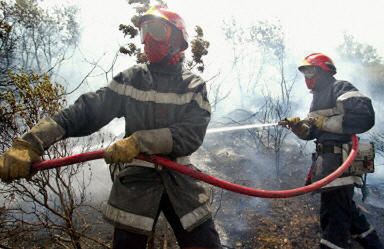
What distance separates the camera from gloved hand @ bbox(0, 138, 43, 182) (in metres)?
2.07

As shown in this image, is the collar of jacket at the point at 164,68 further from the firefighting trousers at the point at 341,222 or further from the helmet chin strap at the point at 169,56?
the firefighting trousers at the point at 341,222

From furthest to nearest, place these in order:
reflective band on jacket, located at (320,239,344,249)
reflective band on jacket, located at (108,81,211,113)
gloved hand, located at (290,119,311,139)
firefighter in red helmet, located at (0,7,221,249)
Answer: gloved hand, located at (290,119,311,139), reflective band on jacket, located at (320,239,344,249), reflective band on jacket, located at (108,81,211,113), firefighter in red helmet, located at (0,7,221,249)

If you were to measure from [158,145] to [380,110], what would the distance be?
21.6m

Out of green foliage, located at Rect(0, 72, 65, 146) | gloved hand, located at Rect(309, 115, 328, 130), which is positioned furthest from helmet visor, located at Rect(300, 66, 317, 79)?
green foliage, located at Rect(0, 72, 65, 146)

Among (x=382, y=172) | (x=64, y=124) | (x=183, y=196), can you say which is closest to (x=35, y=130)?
(x=64, y=124)

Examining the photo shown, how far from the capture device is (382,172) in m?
12.1

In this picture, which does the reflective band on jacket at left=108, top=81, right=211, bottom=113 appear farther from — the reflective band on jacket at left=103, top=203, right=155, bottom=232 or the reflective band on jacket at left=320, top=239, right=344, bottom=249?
the reflective band on jacket at left=320, top=239, right=344, bottom=249

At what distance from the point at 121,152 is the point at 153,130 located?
0.87ft

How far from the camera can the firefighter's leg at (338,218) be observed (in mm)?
4051

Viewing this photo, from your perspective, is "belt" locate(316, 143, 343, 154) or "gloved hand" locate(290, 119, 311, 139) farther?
"gloved hand" locate(290, 119, 311, 139)

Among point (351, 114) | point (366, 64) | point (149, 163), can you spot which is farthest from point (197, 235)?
point (366, 64)

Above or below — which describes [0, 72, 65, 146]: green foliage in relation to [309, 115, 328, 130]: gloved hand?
above

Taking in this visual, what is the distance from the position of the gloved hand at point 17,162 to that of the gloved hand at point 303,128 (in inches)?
133

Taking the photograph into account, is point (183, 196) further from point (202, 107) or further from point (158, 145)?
point (202, 107)
